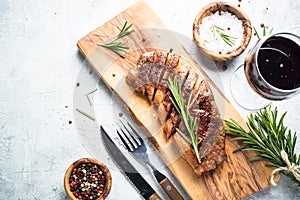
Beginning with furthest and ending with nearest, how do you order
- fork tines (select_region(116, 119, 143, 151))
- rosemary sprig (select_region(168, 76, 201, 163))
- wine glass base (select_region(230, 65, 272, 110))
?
wine glass base (select_region(230, 65, 272, 110)) < fork tines (select_region(116, 119, 143, 151)) < rosemary sprig (select_region(168, 76, 201, 163))

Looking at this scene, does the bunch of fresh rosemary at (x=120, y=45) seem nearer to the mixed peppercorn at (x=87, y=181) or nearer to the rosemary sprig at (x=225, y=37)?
the rosemary sprig at (x=225, y=37)

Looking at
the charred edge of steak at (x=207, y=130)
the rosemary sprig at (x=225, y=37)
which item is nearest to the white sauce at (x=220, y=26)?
the rosemary sprig at (x=225, y=37)

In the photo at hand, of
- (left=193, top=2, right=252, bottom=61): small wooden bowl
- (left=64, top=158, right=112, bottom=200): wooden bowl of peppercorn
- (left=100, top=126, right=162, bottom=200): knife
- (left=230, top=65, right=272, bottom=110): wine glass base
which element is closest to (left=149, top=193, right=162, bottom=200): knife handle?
(left=100, top=126, right=162, bottom=200): knife

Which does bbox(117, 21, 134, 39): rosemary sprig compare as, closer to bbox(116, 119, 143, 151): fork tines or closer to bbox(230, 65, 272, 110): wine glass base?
bbox(116, 119, 143, 151): fork tines

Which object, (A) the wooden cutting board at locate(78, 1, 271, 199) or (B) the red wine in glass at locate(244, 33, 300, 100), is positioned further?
(A) the wooden cutting board at locate(78, 1, 271, 199)

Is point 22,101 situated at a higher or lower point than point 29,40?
lower

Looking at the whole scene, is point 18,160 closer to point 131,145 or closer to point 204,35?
point 131,145

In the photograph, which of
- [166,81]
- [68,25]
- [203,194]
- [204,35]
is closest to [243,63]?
[204,35]
